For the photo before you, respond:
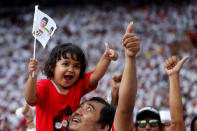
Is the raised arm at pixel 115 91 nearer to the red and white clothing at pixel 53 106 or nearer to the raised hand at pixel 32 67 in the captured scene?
the red and white clothing at pixel 53 106

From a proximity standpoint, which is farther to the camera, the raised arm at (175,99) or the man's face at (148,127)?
the man's face at (148,127)

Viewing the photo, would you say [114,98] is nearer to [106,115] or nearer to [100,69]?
[100,69]

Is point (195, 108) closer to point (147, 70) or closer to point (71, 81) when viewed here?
point (147, 70)

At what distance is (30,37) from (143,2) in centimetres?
506

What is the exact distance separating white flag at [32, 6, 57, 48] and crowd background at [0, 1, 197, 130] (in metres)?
4.50

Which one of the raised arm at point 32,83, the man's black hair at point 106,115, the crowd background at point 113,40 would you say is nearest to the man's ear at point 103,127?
the man's black hair at point 106,115

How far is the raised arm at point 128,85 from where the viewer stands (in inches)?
61.3

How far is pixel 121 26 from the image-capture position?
11836 millimetres

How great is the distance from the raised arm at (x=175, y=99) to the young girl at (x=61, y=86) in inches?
20.8

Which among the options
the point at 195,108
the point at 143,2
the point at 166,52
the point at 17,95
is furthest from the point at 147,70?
the point at 143,2

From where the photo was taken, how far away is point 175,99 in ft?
7.73

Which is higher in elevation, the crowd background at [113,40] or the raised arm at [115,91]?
the crowd background at [113,40]

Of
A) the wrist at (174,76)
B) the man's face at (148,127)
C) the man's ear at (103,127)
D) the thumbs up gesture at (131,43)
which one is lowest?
the man's face at (148,127)

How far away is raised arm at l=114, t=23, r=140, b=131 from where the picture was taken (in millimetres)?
1558
